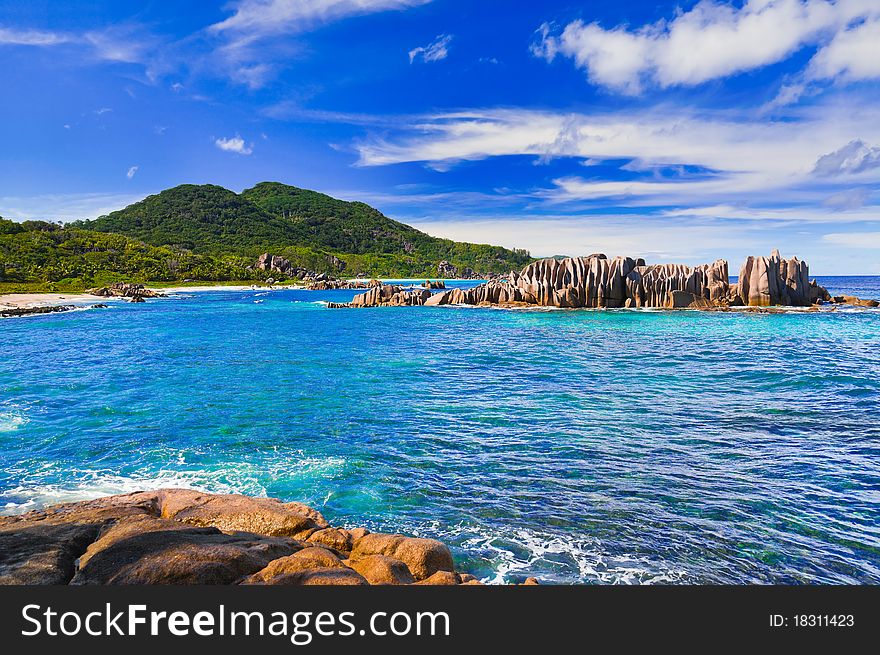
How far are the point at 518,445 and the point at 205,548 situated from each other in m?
14.1

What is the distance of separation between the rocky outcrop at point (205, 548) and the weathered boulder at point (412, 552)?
0.03 m

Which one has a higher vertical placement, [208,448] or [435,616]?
[435,616]

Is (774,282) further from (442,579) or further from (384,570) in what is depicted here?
(384,570)

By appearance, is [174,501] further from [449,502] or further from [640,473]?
[640,473]

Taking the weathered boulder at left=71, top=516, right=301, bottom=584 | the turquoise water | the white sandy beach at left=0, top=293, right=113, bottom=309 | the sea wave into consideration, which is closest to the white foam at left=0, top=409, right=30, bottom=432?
the turquoise water

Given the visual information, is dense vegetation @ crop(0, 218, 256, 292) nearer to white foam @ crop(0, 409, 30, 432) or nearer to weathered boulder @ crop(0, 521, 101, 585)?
white foam @ crop(0, 409, 30, 432)

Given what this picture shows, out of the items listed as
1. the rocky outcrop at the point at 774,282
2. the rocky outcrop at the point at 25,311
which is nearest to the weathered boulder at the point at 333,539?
the rocky outcrop at the point at 25,311

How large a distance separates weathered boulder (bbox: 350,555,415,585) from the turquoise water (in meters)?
2.81

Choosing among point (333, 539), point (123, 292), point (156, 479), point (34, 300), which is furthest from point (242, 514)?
point (123, 292)

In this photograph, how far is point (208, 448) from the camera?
21766 mm

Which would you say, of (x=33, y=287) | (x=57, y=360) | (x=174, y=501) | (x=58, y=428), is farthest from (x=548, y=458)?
(x=33, y=287)

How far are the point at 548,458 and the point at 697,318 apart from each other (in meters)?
70.1

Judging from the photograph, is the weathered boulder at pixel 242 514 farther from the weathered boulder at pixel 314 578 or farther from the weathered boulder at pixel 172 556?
the weathered boulder at pixel 314 578

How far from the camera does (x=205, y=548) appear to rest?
31.2 feet
